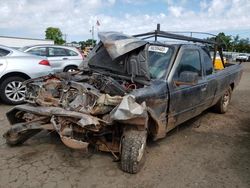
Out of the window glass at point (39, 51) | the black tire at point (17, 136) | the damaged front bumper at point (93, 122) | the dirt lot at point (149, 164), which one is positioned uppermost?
the window glass at point (39, 51)

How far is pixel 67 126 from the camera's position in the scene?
3.43 m

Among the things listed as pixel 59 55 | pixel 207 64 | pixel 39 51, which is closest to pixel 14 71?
pixel 39 51

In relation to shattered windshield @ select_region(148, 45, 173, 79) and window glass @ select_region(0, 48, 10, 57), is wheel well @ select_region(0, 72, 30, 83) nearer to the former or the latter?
window glass @ select_region(0, 48, 10, 57)

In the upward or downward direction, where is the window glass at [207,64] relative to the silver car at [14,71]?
upward

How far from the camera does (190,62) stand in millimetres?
4754

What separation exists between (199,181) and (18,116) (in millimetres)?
2961

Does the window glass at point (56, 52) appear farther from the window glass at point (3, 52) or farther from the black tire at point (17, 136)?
the black tire at point (17, 136)

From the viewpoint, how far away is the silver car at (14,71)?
253 inches

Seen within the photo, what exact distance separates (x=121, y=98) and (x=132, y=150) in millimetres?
689

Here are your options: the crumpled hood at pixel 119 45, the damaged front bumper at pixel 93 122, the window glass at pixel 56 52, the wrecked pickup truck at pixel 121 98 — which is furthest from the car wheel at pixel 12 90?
the window glass at pixel 56 52

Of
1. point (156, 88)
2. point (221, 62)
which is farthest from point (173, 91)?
point (221, 62)

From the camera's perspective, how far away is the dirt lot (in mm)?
3297

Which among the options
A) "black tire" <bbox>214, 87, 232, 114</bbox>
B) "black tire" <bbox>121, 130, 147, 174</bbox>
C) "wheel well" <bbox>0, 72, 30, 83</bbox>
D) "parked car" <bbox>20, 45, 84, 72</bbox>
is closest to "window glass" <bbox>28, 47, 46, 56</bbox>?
"parked car" <bbox>20, 45, 84, 72</bbox>

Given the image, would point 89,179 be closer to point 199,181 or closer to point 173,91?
point 199,181
